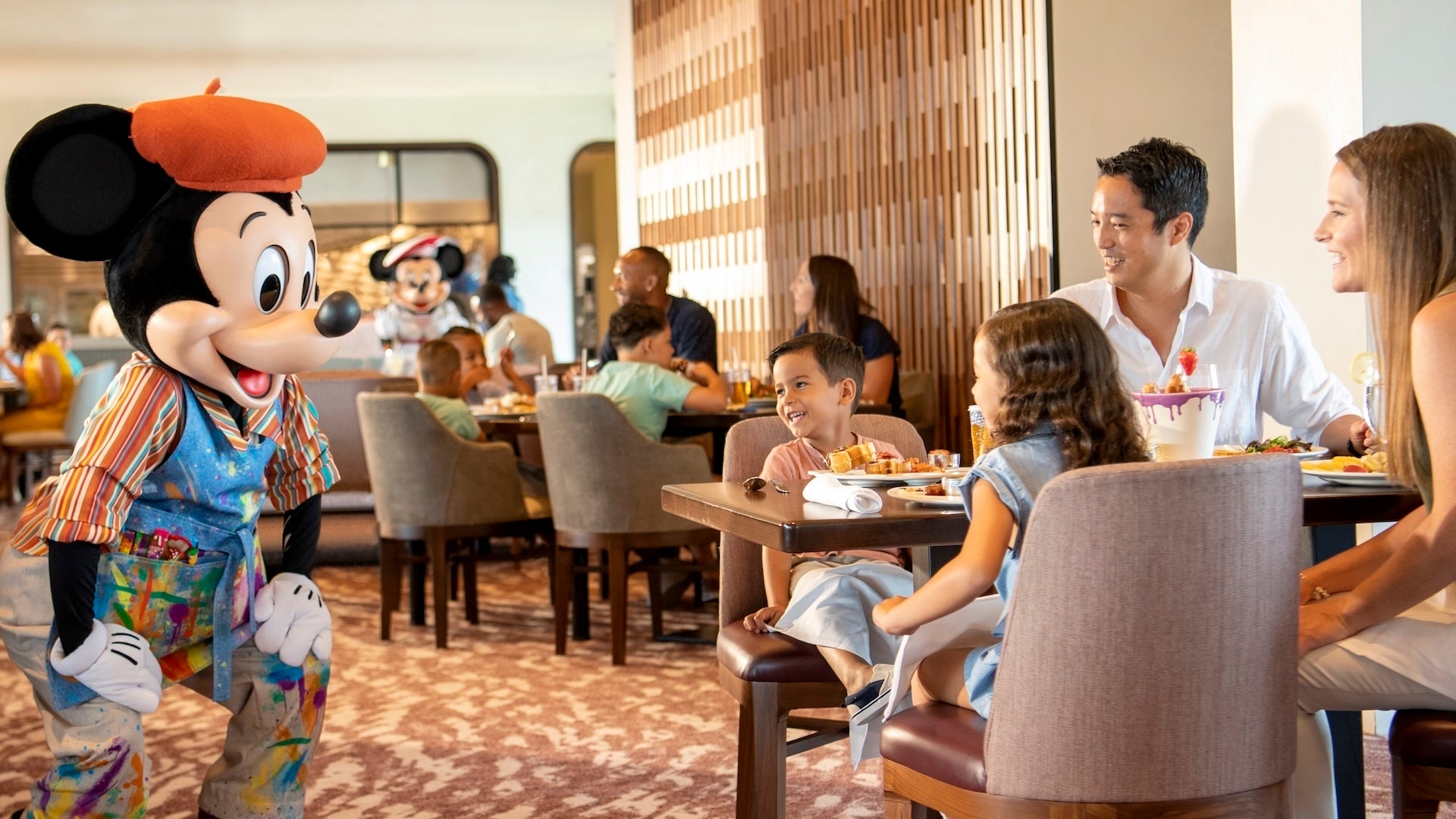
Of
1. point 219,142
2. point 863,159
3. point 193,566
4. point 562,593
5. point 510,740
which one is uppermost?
point 863,159

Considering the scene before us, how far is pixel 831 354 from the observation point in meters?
2.76

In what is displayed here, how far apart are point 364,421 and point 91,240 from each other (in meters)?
2.56

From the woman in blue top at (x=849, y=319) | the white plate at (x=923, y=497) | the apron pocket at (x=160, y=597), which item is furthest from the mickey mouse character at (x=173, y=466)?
the woman in blue top at (x=849, y=319)

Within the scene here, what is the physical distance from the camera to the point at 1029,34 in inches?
204

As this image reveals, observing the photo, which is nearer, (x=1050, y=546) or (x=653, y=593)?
(x=1050, y=546)

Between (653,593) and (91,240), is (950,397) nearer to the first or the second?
(653,593)

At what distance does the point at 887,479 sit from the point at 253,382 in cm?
104

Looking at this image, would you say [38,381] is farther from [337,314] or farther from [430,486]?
[337,314]

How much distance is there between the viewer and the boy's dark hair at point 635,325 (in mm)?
4844

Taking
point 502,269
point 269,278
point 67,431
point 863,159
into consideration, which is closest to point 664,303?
point 863,159

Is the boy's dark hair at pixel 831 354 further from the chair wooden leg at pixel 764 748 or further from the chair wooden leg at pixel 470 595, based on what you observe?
the chair wooden leg at pixel 470 595

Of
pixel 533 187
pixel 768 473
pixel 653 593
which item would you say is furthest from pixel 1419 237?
pixel 533 187

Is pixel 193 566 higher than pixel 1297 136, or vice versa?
pixel 1297 136

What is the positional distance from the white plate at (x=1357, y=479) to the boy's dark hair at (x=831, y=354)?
3.23ft
